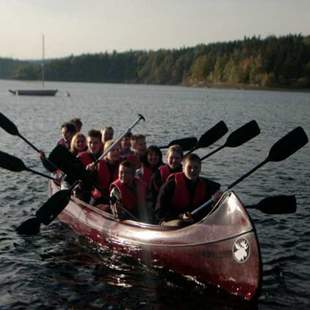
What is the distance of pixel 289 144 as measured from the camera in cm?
903

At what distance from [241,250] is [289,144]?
2571 millimetres

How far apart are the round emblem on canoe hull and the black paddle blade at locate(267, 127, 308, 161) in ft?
7.91

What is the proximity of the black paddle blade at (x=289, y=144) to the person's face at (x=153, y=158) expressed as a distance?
232 centimetres

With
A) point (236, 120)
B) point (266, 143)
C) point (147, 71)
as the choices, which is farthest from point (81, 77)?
point (266, 143)

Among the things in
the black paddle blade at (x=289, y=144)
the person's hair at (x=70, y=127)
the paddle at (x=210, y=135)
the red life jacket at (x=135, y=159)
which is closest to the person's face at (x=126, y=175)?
the red life jacket at (x=135, y=159)

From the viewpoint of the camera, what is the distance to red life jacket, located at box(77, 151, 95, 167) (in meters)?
10.9

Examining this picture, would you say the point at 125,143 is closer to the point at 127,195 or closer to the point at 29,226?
the point at 127,195

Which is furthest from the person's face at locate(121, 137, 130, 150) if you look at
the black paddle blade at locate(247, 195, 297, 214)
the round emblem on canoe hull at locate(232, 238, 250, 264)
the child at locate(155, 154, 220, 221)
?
the round emblem on canoe hull at locate(232, 238, 250, 264)

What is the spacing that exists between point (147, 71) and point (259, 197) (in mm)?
170748

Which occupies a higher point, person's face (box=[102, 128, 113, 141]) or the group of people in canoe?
person's face (box=[102, 128, 113, 141])

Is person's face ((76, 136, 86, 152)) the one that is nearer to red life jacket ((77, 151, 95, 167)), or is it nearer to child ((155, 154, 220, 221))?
red life jacket ((77, 151, 95, 167))

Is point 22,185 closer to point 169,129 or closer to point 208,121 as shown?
point 169,129

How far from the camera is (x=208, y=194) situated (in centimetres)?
873

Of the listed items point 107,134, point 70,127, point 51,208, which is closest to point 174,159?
point 51,208
